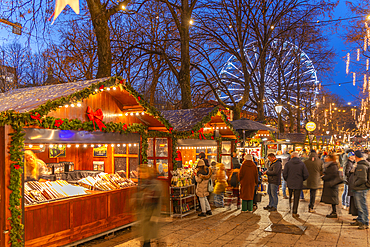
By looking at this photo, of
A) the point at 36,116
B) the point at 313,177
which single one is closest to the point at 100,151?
the point at 36,116

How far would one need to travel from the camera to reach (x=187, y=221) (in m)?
7.72

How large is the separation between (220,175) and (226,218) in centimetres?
139

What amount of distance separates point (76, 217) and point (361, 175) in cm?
630

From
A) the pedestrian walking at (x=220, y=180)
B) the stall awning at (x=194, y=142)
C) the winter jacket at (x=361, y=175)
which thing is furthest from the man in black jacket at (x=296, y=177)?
the stall awning at (x=194, y=142)

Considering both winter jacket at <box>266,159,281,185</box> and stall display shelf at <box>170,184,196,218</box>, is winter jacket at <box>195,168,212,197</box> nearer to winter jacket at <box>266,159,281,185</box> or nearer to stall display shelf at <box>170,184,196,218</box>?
stall display shelf at <box>170,184,196,218</box>

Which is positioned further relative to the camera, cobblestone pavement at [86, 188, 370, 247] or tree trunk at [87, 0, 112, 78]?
tree trunk at [87, 0, 112, 78]

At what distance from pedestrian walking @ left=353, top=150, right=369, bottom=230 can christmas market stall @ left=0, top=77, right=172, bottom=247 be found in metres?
4.82

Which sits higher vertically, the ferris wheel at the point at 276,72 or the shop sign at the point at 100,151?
the ferris wheel at the point at 276,72

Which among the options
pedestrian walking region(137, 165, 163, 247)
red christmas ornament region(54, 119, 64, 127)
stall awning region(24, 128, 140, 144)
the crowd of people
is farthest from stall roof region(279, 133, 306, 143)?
red christmas ornament region(54, 119, 64, 127)

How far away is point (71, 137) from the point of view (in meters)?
5.68

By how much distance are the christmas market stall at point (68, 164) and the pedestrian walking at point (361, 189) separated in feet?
15.8

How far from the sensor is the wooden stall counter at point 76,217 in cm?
496

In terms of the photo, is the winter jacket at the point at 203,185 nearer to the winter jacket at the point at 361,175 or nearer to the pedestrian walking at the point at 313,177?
the pedestrian walking at the point at 313,177

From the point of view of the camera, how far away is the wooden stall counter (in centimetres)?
496
